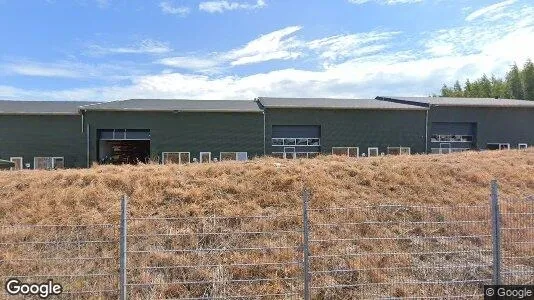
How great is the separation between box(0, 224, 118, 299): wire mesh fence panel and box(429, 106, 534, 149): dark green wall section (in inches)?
1281

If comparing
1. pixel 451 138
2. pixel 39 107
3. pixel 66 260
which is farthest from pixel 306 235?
pixel 39 107

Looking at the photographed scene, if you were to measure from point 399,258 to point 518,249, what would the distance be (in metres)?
2.16

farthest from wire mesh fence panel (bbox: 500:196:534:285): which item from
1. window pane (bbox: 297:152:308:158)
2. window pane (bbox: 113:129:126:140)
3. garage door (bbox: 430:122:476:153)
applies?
window pane (bbox: 113:129:126:140)

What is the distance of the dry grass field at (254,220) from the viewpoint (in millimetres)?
6910

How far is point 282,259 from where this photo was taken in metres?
7.50

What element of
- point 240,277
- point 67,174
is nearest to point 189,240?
point 240,277

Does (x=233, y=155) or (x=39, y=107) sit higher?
(x=39, y=107)

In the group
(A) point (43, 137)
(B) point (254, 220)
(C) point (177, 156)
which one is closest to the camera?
(B) point (254, 220)

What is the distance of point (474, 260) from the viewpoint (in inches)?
293

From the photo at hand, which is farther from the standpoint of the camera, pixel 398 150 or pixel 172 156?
pixel 398 150

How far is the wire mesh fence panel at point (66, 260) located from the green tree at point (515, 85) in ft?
224

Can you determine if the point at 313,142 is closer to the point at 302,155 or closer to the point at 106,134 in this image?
the point at 302,155

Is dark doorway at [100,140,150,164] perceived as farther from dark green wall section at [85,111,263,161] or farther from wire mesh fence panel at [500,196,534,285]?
wire mesh fence panel at [500,196,534,285]

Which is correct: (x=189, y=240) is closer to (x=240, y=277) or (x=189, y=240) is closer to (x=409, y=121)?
(x=240, y=277)
